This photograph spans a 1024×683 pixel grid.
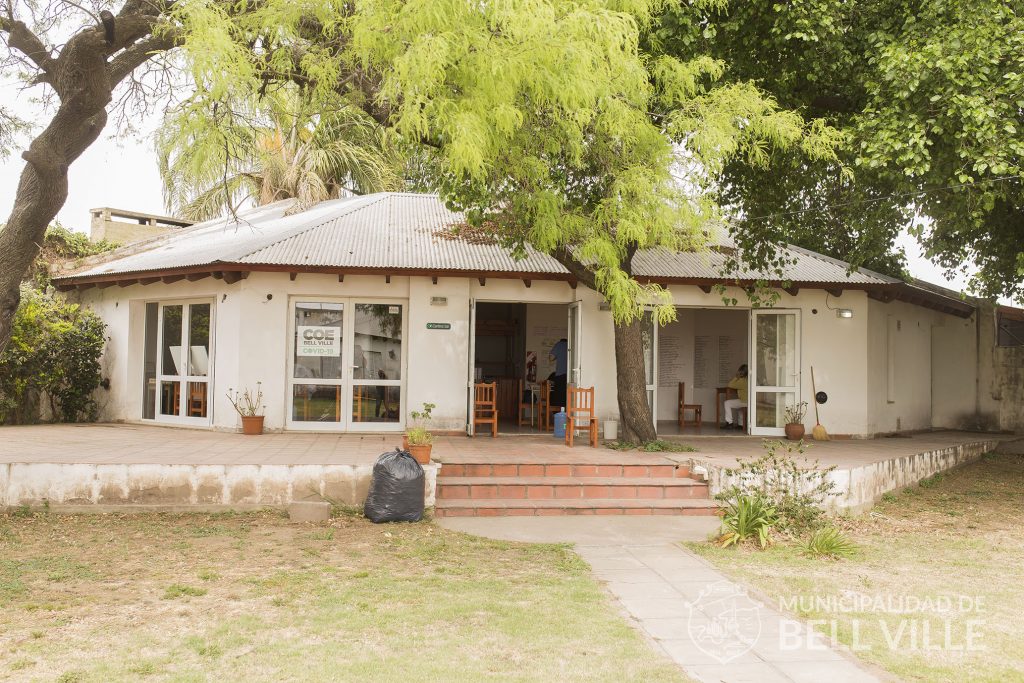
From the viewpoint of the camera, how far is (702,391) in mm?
17500

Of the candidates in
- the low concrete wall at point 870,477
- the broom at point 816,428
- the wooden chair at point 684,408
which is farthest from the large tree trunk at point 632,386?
the wooden chair at point 684,408

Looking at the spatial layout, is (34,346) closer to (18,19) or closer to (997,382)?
(18,19)

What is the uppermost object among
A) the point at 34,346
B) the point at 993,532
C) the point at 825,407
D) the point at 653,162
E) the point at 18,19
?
the point at 18,19

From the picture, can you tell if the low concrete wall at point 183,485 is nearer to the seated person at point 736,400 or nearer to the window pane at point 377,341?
the window pane at point 377,341

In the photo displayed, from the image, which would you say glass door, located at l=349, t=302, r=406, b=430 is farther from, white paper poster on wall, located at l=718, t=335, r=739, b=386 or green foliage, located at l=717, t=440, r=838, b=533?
white paper poster on wall, located at l=718, t=335, r=739, b=386

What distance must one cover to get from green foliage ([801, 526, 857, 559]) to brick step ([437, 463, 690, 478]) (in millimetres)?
2835

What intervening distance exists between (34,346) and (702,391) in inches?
509

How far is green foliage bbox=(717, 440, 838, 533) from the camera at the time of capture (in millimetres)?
7879

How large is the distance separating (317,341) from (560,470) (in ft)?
17.0

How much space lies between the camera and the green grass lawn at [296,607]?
4332 mm

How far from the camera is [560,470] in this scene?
32.0ft

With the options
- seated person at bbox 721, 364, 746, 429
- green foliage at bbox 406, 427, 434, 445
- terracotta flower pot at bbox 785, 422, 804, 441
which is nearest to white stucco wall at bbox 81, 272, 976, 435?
terracotta flower pot at bbox 785, 422, 804, 441

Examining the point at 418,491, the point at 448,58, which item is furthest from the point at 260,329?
the point at 448,58

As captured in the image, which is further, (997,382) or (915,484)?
(997,382)
